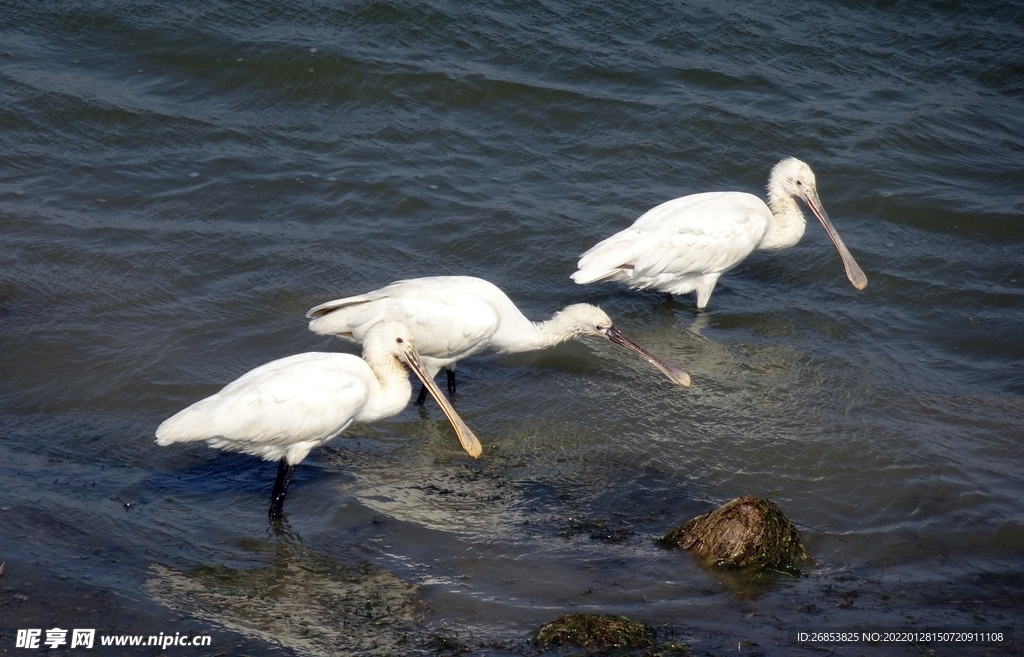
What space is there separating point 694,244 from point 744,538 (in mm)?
5077

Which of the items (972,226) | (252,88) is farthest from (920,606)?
(252,88)

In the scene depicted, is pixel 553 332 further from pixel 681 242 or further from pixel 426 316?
pixel 681 242

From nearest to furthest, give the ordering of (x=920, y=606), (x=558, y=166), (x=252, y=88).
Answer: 1. (x=920, y=606)
2. (x=558, y=166)
3. (x=252, y=88)

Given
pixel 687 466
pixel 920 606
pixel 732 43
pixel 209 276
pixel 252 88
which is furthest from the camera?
pixel 732 43

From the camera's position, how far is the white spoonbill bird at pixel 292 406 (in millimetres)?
7125

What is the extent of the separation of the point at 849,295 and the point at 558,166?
3956mm

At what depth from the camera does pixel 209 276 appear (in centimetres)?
1069

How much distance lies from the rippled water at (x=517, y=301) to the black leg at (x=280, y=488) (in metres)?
0.12

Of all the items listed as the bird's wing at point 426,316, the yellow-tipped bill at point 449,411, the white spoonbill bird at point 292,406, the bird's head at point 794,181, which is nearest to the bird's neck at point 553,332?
the bird's wing at point 426,316

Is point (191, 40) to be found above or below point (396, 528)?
above

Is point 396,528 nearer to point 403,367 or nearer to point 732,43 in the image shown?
point 403,367

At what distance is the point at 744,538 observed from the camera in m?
6.32

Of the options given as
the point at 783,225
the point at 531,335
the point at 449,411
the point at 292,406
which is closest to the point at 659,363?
the point at 531,335

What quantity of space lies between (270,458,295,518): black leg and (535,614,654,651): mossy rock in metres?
2.30
